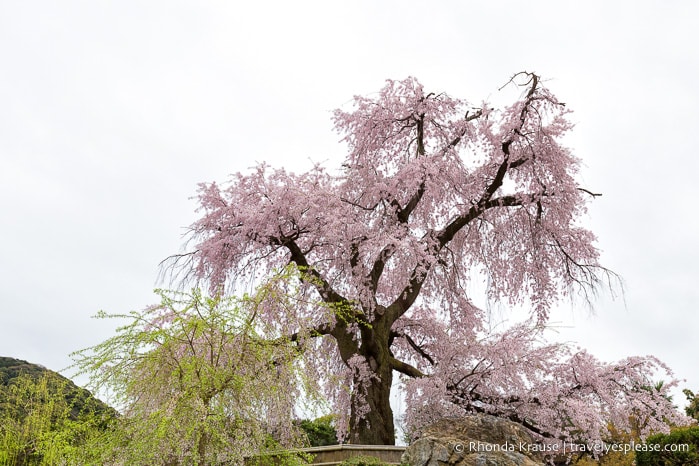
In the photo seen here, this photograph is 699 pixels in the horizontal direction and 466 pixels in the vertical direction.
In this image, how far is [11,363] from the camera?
2780 cm

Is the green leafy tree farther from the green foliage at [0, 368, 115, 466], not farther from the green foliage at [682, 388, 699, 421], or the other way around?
the green foliage at [682, 388, 699, 421]

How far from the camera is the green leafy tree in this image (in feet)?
29.2

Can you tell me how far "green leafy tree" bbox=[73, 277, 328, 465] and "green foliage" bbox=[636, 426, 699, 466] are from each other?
5643mm

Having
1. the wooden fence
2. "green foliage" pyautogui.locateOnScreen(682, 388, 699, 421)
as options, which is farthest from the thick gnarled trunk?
"green foliage" pyautogui.locateOnScreen(682, 388, 699, 421)

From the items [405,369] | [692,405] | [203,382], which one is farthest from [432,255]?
[692,405]

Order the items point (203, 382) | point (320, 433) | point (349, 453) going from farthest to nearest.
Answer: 1. point (320, 433)
2. point (349, 453)
3. point (203, 382)

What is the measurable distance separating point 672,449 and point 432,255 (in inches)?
242

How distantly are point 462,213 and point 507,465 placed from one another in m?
6.98

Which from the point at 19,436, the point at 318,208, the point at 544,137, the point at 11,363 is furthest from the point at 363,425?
the point at 11,363

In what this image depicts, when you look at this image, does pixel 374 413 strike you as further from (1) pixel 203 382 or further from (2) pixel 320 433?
(2) pixel 320 433

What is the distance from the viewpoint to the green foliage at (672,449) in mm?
10070

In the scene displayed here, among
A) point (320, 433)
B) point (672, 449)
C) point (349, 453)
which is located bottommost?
point (349, 453)

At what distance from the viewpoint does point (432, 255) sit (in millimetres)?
14617

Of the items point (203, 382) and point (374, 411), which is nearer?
point (203, 382)
